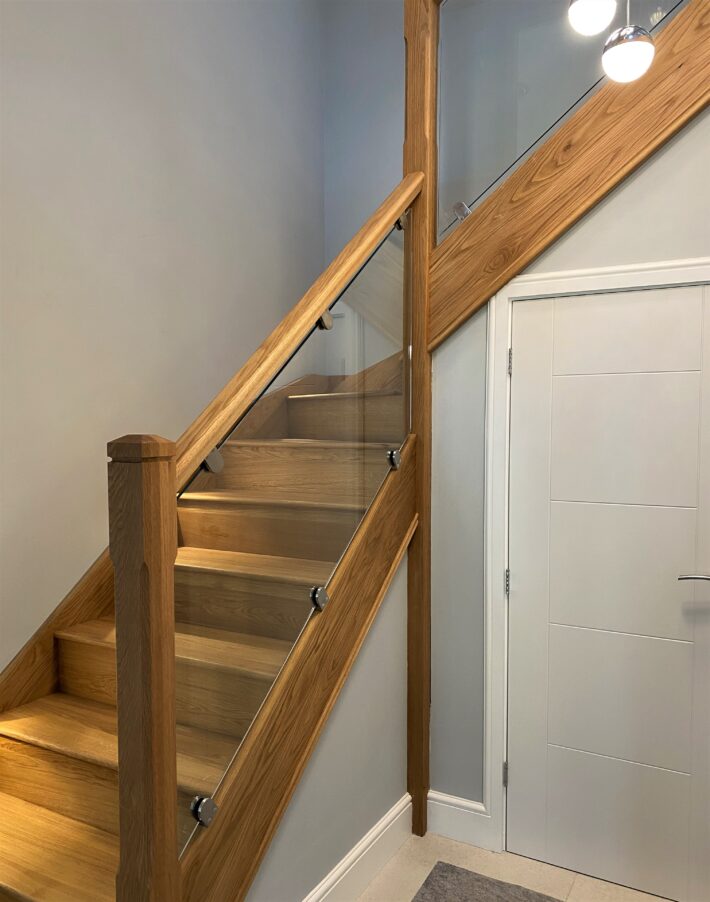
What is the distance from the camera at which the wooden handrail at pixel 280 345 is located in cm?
145

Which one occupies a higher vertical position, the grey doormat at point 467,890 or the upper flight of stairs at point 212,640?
the upper flight of stairs at point 212,640

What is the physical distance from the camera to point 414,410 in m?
2.42

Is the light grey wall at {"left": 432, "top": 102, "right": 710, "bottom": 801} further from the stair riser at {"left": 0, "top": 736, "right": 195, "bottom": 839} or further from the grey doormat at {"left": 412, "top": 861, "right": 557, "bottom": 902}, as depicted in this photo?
the stair riser at {"left": 0, "top": 736, "right": 195, "bottom": 839}

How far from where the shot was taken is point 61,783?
1867mm

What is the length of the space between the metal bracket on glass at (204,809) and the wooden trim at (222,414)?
27.1 inches

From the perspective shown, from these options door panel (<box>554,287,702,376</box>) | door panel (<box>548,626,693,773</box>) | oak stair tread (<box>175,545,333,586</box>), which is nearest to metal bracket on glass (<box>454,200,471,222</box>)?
door panel (<box>554,287,702,376</box>)

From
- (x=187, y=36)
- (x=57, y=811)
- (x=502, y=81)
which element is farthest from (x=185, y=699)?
(x=187, y=36)

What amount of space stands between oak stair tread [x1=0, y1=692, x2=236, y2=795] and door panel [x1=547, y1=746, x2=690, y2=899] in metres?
1.26

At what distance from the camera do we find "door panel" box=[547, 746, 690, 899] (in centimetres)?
210

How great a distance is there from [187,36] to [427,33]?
113 cm

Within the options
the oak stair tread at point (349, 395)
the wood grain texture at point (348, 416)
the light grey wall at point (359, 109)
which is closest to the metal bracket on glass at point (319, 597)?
the wood grain texture at point (348, 416)

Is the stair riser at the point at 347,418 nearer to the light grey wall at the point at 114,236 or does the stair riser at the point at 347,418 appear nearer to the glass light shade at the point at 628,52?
the light grey wall at the point at 114,236

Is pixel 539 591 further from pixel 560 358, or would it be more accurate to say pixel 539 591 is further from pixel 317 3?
pixel 317 3

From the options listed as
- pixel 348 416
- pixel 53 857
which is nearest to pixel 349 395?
pixel 348 416
